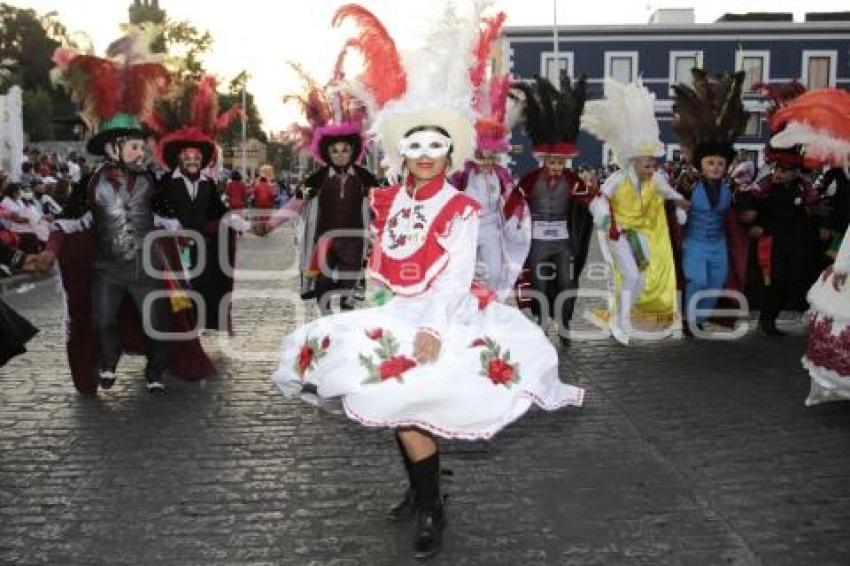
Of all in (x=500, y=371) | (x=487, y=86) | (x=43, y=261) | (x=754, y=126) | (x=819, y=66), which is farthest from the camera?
(x=819, y=66)

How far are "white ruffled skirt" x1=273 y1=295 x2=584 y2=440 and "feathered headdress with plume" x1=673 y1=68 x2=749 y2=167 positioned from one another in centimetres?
571

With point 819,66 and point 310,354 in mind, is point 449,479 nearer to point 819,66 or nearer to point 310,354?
point 310,354

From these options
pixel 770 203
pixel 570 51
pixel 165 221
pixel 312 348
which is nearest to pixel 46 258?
pixel 165 221

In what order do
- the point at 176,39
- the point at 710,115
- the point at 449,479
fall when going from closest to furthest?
the point at 449,479 < the point at 710,115 < the point at 176,39

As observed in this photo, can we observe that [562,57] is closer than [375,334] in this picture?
No

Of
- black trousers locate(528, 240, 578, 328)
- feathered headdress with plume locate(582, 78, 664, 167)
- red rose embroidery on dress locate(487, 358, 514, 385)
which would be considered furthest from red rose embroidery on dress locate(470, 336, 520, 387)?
feathered headdress with plume locate(582, 78, 664, 167)

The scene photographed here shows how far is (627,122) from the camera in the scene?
9.12 m

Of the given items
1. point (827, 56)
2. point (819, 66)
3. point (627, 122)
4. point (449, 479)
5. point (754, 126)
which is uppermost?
point (827, 56)

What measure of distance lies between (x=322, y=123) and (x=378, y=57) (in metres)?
4.87

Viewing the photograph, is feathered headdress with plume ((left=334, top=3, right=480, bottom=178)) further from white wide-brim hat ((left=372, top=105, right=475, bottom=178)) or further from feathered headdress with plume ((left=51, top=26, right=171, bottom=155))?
feathered headdress with plume ((left=51, top=26, right=171, bottom=155))

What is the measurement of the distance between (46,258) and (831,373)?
555 cm

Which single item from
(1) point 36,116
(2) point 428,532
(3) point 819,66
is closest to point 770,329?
(2) point 428,532

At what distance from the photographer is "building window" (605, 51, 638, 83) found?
149ft

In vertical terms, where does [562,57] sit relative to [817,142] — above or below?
above
